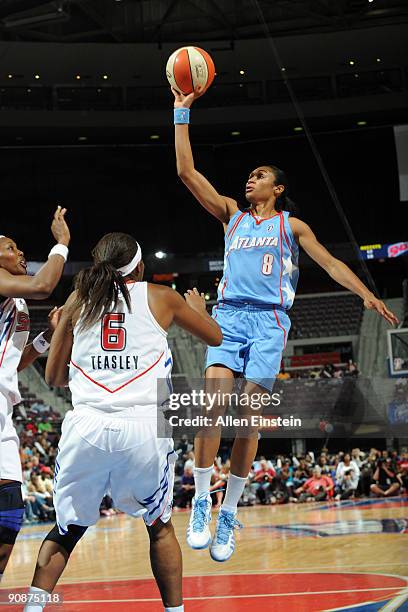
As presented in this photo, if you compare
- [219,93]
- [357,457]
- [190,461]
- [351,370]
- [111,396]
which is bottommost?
[111,396]

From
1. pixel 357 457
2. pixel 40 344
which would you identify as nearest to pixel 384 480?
pixel 357 457

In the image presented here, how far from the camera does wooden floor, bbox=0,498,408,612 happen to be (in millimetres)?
6035

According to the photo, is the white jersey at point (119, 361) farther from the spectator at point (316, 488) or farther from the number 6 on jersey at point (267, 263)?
the spectator at point (316, 488)

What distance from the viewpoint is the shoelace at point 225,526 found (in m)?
5.18

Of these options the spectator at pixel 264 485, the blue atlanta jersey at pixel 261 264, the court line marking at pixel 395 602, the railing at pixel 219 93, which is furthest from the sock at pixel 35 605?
the railing at pixel 219 93

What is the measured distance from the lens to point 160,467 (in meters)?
3.96

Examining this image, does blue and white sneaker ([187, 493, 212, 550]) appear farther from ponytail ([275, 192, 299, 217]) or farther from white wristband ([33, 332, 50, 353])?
ponytail ([275, 192, 299, 217])

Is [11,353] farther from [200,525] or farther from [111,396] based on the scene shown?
[200,525]

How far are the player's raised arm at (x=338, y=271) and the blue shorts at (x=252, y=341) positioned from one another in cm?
45

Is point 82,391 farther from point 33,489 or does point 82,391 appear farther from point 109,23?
point 109,23

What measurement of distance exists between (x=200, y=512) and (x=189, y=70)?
9.27 ft

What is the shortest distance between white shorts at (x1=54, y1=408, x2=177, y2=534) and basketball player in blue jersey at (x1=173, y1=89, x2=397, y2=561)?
1.19m

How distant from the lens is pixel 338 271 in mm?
5242

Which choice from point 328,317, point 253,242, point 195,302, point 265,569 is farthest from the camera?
point 328,317
